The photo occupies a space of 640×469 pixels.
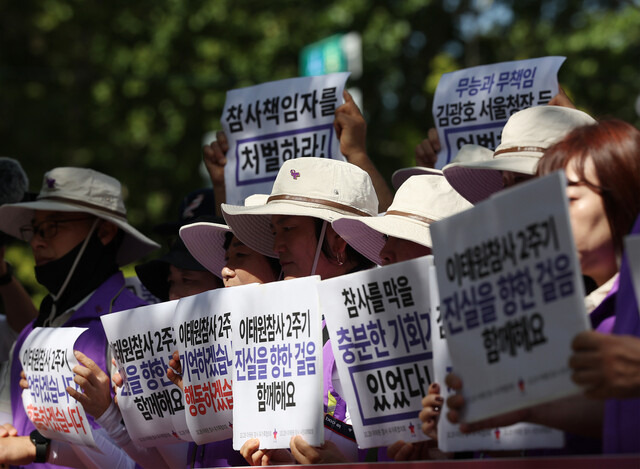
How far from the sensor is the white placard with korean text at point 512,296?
2312 mm

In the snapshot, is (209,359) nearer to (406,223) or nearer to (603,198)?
(406,223)

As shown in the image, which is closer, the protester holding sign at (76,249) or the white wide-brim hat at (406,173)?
the white wide-brim hat at (406,173)

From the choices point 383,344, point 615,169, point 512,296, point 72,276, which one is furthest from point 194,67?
point 512,296

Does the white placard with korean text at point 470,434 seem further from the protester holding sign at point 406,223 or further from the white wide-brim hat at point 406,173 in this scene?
the white wide-brim hat at point 406,173

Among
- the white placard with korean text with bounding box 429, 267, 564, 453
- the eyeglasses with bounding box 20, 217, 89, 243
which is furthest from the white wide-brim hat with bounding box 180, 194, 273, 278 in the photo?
the white placard with korean text with bounding box 429, 267, 564, 453

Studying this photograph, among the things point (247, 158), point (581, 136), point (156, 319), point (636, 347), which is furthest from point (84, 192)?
point (636, 347)

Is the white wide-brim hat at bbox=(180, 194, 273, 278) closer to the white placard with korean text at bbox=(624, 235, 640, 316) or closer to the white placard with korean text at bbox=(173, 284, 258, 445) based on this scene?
the white placard with korean text at bbox=(173, 284, 258, 445)

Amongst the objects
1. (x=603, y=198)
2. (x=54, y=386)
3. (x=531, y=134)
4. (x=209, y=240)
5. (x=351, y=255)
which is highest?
(x=603, y=198)

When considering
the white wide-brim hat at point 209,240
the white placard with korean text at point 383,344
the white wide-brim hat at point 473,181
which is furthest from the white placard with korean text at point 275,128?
the white placard with korean text at point 383,344

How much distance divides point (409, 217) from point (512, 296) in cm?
134

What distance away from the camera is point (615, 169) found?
2699mm

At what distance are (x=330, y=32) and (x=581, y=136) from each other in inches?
612

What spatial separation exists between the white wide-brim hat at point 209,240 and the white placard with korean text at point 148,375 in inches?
23.0

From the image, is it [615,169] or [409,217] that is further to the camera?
[409,217]
